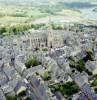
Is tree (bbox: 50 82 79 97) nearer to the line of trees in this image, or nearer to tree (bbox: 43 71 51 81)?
tree (bbox: 43 71 51 81)

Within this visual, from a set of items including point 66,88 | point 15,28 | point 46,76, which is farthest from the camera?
point 15,28

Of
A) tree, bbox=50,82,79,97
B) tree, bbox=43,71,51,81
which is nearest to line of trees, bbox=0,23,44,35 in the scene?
tree, bbox=43,71,51,81

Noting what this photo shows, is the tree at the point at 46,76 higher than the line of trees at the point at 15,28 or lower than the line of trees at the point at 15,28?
higher

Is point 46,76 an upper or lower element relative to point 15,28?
upper

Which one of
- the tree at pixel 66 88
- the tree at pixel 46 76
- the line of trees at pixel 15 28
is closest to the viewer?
the tree at pixel 66 88

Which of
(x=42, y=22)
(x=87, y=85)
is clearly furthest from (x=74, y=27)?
(x=87, y=85)

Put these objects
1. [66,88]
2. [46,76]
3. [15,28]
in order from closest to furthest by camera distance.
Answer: [66,88]
[46,76]
[15,28]

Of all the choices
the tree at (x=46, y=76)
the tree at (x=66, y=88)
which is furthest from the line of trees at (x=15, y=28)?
the tree at (x=66, y=88)

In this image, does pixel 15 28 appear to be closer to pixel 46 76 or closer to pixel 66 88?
pixel 46 76

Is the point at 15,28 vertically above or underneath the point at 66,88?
underneath

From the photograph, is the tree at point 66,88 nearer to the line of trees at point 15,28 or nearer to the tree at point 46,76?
the tree at point 46,76

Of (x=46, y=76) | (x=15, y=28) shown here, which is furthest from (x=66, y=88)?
(x=15, y=28)

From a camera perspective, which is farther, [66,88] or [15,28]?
[15,28]
